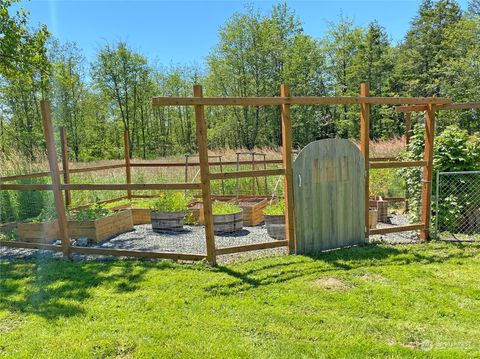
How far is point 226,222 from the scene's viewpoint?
257 inches

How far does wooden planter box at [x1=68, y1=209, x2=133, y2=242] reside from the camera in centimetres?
631

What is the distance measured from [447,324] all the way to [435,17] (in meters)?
26.5

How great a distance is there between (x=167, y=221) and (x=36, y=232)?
2211 millimetres

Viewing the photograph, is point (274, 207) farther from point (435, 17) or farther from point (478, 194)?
point (435, 17)

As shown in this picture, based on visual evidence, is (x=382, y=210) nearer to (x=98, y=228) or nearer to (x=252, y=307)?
(x=252, y=307)

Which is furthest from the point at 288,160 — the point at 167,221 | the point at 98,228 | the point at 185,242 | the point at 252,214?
the point at 98,228

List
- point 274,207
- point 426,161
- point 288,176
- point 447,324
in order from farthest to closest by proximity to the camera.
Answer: point 274,207 → point 426,161 → point 288,176 → point 447,324

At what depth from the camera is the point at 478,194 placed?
5859mm

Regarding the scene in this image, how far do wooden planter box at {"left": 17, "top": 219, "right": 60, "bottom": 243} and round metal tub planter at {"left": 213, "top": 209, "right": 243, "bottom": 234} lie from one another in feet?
9.36

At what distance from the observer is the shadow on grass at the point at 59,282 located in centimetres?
368

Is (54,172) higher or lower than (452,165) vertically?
higher

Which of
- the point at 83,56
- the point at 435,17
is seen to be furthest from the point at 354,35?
the point at 83,56

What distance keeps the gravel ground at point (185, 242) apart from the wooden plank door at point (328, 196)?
1.66ft

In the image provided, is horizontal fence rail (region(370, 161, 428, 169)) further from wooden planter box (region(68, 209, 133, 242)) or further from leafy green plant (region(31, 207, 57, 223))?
leafy green plant (region(31, 207, 57, 223))
